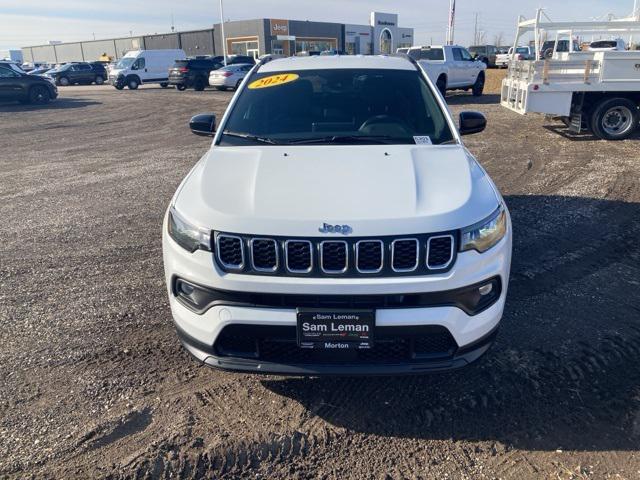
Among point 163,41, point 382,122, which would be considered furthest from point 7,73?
point 163,41

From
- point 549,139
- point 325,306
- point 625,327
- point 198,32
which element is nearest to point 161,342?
point 325,306

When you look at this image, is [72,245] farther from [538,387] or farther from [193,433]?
[538,387]

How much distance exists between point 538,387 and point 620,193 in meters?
5.15

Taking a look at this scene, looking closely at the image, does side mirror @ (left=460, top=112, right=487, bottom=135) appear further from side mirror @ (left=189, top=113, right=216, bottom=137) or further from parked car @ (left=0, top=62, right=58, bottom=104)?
parked car @ (left=0, top=62, right=58, bottom=104)

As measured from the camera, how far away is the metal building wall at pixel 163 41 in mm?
66688

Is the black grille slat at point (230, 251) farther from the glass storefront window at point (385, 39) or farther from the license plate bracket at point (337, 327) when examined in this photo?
the glass storefront window at point (385, 39)

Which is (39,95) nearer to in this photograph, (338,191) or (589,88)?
(589,88)

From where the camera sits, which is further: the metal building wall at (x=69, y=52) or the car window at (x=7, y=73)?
the metal building wall at (x=69, y=52)

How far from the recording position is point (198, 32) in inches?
2514

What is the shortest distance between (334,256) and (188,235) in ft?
2.66

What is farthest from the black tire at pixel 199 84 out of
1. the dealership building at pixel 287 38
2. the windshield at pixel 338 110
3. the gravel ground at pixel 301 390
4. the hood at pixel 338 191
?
the hood at pixel 338 191

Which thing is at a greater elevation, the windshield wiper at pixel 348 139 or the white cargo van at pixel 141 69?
the windshield wiper at pixel 348 139

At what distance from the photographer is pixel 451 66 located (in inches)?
786

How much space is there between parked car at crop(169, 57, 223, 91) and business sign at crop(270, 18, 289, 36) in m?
26.6
